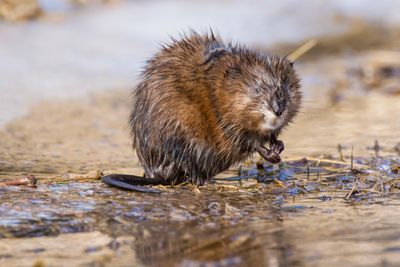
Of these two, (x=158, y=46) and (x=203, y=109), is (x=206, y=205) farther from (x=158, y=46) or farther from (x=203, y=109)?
(x=158, y=46)

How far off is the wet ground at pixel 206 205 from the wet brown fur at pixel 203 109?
0.18 meters

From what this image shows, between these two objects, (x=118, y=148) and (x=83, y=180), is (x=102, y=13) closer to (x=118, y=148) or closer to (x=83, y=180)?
(x=118, y=148)

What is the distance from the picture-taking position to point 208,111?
520 centimetres

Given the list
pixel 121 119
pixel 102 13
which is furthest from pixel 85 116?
pixel 102 13

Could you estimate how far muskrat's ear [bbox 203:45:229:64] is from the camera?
17.3 feet

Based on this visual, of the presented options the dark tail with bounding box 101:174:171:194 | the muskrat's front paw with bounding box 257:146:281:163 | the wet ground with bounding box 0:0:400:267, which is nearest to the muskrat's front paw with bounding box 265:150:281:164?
the muskrat's front paw with bounding box 257:146:281:163

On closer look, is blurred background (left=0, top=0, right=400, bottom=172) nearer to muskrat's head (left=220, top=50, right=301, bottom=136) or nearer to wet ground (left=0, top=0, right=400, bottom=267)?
wet ground (left=0, top=0, right=400, bottom=267)

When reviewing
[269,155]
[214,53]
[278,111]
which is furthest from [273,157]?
[214,53]

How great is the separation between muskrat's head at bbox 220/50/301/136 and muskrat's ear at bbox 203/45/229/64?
0.08 meters

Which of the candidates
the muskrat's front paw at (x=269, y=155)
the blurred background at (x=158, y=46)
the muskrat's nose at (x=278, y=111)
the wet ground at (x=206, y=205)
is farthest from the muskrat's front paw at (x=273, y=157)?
the blurred background at (x=158, y=46)

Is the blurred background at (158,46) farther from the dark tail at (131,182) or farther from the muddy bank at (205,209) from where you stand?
the dark tail at (131,182)

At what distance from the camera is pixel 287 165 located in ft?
19.6

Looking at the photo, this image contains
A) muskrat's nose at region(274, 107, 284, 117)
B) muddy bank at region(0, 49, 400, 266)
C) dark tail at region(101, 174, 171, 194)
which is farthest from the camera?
muskrat's nose at region(274, 107, 284, 117)

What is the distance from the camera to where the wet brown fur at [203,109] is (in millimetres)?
5152
